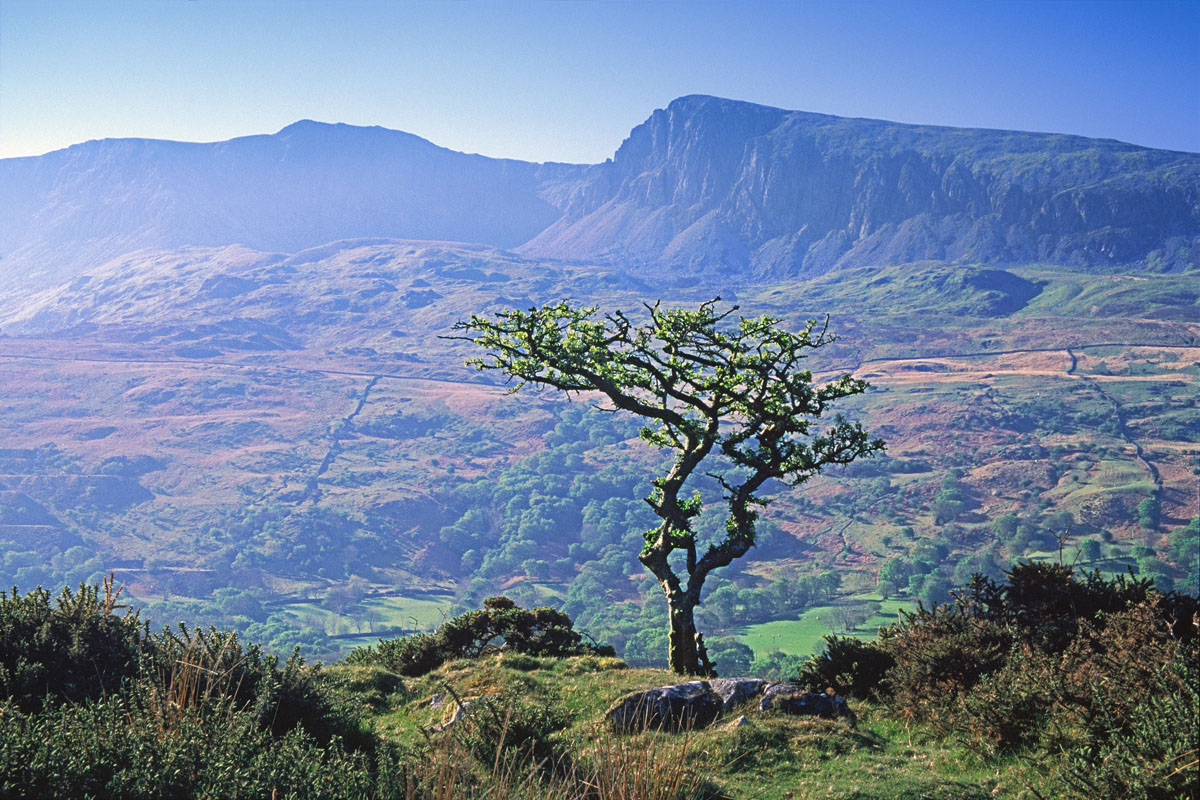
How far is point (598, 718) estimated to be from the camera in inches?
491

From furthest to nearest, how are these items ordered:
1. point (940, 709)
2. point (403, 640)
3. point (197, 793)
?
point (403, 640), point (940, 709), point (197, 793)

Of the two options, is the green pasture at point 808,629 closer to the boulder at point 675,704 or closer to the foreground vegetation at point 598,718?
the foreground vegetation at point 598,718

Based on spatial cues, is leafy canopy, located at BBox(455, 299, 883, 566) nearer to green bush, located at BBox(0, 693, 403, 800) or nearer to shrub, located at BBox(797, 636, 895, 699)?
shrub, located at BBox(797, 636, 895, 699)

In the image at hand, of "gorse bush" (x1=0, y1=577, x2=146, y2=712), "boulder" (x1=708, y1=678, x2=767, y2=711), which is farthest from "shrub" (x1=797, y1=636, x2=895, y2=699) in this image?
"gorse bush" (x1=0, y1=577, x2=146, y2=712)

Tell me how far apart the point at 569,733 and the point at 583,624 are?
469 feet

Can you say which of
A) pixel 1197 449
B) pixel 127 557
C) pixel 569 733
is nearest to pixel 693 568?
pixel 569 733

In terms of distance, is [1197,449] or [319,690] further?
[1197,449]

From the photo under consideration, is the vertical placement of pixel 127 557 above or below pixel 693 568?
below

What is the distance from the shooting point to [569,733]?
10984mm

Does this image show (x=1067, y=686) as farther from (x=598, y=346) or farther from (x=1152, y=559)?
(x=1152, y=559)

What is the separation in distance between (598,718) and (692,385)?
843cm

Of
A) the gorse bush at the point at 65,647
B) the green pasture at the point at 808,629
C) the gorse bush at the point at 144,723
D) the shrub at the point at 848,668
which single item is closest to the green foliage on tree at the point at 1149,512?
the green pasture at the point at 808,629

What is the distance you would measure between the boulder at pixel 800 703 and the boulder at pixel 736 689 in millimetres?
156

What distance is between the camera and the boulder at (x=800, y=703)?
12586 mm
